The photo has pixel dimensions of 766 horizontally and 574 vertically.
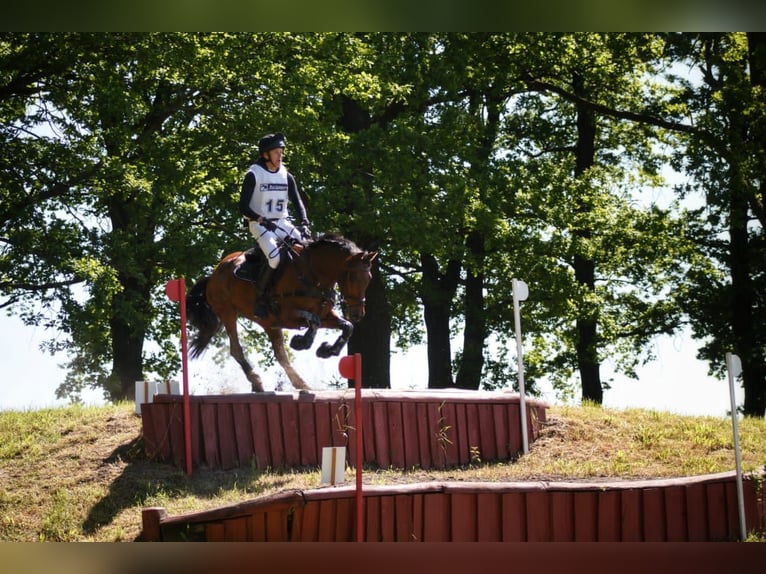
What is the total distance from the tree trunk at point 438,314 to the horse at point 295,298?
93.1 inches

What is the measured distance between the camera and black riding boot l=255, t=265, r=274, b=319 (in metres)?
7.84

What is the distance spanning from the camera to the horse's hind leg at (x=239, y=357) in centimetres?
809

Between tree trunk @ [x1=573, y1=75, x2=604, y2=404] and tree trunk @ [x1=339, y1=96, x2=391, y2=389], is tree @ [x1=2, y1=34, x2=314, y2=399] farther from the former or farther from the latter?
tree trunk @ [x1=573, y1=75, x2=604, y2=404]

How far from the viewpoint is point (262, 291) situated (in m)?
7.86

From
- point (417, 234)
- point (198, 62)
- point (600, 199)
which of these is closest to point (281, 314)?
point (417, 234)

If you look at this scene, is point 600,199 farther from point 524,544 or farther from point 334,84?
point 524,544

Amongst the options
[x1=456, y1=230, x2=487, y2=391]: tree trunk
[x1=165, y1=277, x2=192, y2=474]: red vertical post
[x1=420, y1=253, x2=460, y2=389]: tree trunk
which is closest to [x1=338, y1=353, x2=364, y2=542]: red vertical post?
[x1=165, y1=277, x2=192, y2=474]: red vertical post

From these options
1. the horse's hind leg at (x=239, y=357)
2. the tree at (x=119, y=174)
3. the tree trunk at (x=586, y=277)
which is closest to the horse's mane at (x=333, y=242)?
the horse's hind leg at (x=239, y=357)

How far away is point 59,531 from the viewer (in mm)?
6949

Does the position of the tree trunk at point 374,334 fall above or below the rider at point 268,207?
below

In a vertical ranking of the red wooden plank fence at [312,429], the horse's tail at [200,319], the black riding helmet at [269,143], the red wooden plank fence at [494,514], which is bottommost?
the red wooden plank fence at [494,514]

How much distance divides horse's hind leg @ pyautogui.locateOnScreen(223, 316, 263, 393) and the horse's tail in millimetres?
103

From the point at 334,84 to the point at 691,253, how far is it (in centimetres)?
386

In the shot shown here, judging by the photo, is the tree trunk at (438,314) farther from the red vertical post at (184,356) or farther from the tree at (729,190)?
the red vertical post at (184,356)
